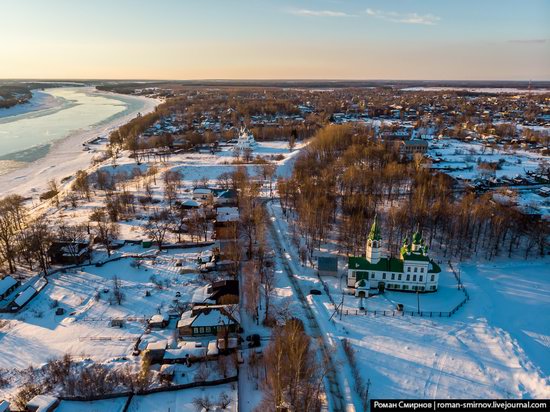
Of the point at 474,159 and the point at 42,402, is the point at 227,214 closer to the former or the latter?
the point at 42,402

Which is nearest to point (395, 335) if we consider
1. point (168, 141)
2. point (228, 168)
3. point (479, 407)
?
point (479, 407)

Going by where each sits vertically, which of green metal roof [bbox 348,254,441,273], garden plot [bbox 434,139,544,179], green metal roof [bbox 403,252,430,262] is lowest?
green metal roof [bbox 348,254,441,273]

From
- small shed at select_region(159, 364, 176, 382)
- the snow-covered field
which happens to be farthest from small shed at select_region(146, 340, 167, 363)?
the snow-covered field

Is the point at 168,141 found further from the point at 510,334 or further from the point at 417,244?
the point at 510,334

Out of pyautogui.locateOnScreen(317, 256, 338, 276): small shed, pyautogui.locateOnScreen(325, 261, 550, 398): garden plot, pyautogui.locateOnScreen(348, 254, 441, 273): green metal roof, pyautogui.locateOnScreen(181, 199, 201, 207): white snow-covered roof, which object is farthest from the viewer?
pyautogui.locateOnScreen(181, 199, 201, 207): white snow-covered roof

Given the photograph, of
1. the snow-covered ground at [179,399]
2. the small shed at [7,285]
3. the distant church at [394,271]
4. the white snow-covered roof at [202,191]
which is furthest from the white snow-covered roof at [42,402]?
the white snow-covered roof at [202,191]

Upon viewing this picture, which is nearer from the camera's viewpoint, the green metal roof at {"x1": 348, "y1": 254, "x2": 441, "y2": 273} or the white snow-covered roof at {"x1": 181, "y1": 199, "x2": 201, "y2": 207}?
the green metal roof at {"x1": 348, "y1": 254, "x2": 441, "y2": 273}

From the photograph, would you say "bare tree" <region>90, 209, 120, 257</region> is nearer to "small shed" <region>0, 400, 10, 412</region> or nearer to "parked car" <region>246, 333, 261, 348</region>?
"small shed" <region>0, 400, 10, 412</region>
